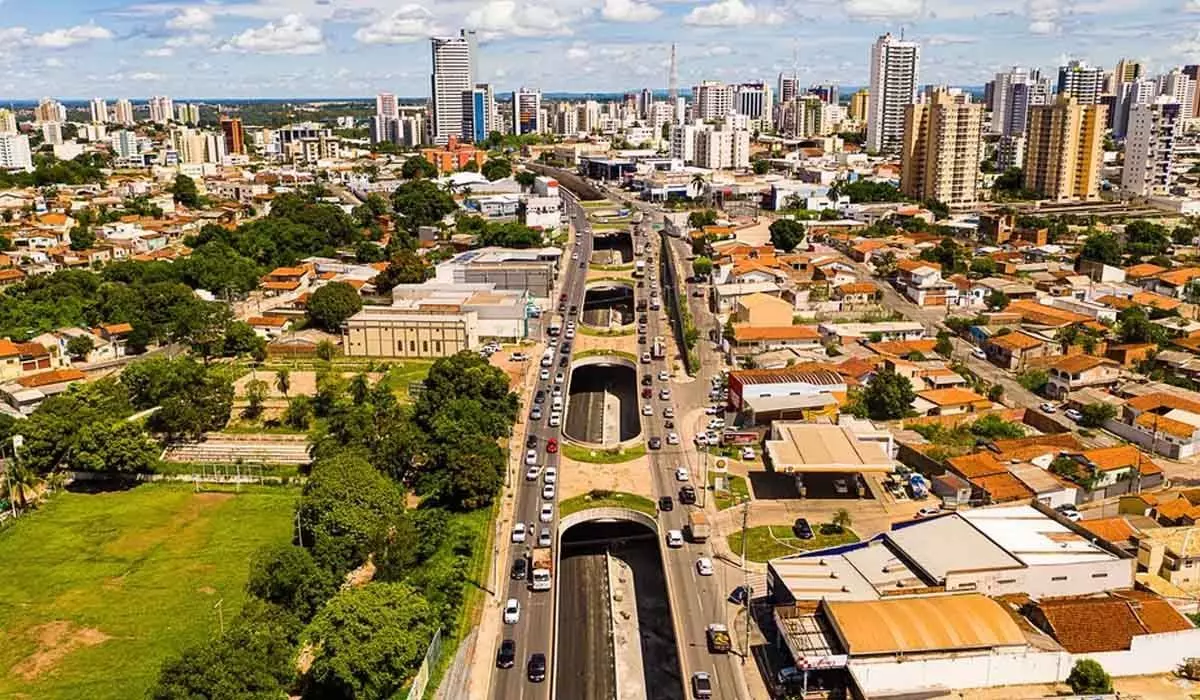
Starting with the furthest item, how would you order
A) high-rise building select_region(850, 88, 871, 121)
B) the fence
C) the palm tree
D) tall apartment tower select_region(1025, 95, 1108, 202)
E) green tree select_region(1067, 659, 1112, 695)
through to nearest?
1. high-rise building select_region(850, 88, 871, 121)
2. tall apartment tower select_region(1025, 95, 1108, 202)
3. the palm tree
4. the fence
5. green tree select_region(1067, 659, 1112, 695)

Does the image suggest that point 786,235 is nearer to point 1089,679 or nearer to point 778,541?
point 778,541

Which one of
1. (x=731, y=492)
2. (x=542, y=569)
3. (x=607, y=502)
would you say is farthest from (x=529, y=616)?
(x=731, y=492)

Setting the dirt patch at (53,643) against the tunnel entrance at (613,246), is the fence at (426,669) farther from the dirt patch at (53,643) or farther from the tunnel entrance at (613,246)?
the tunnel entrance at (613,246)

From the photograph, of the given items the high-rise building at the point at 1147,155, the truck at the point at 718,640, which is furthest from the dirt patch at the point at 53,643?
the high-rise building at the point at 1147,155

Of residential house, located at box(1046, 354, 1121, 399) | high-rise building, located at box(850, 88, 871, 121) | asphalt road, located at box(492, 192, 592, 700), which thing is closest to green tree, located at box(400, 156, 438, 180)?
asphalt road, located at box(492, 192, 592, 700)

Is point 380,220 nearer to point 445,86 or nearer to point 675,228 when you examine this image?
point 675,228

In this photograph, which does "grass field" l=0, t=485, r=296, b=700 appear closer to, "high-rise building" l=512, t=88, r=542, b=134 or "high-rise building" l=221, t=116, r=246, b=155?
"high-rise building" l=221, t=116, r=246, b=155

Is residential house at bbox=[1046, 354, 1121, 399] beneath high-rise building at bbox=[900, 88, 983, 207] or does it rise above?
beneath
